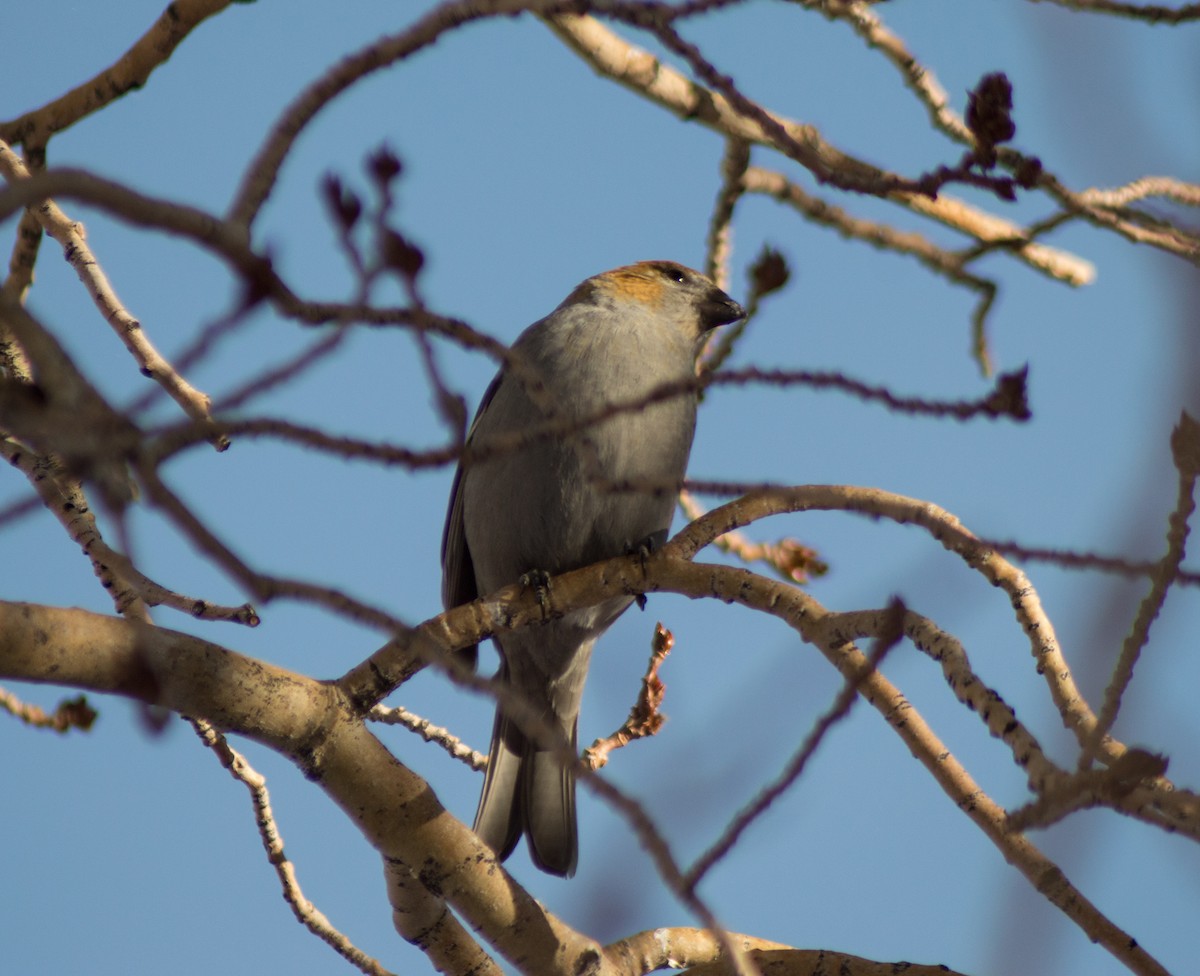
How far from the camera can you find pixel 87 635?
98.7 inches

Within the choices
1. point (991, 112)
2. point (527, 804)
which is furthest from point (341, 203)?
point (527, 804)

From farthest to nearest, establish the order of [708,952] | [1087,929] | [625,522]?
1. [625,522]
2. [708,952]
3. [1087,929]

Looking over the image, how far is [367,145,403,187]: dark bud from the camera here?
2.14 meters

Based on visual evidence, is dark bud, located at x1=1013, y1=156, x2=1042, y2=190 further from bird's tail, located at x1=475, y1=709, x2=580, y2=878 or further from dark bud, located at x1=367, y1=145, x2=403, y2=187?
bird's tail, located at x1=475, y1=709, x2=580, y2=878

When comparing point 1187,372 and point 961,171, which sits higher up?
point 961,171

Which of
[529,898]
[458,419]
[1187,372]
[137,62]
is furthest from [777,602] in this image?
[137,62]

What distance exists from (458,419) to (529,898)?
168 centimetres

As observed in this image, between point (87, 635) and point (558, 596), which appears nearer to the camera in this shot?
Result: point (87, 635)

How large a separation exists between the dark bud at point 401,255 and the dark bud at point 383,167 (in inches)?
4.5

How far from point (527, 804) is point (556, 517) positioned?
1.04 meters

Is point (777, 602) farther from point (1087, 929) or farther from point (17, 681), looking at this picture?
point (17, 681)

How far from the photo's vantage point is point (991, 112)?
235 cm

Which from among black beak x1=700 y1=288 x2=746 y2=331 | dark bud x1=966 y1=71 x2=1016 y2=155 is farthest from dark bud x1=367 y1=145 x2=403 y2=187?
black beak x1=700 y1=288 x2=746 y2=331

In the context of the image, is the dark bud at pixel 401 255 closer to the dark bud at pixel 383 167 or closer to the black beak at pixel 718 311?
the dark bud at pixel 383 167
